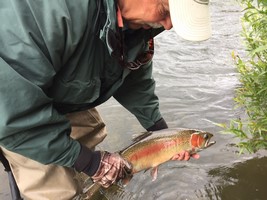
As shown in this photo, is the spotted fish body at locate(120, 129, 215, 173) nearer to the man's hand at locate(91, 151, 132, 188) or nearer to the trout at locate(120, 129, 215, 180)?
the trout at locate(120, 129, 215, 180)

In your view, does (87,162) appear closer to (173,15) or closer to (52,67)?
(52,67)

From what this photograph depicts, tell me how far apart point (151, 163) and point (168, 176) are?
0.96 m

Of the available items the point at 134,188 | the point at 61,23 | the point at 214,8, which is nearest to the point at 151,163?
the point at 134,188

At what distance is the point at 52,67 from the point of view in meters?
2.26

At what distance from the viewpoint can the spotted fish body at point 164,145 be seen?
9.78 feet

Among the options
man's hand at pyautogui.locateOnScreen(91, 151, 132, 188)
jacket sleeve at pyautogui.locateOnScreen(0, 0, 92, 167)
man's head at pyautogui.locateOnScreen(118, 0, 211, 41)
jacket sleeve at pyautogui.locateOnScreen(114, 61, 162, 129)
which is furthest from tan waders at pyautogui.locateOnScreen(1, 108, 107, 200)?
man's head at pyautogui.locateOnScreen(118, 0, 211, 41)

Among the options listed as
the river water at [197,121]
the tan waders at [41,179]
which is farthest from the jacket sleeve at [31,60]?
the river water at [197,121]

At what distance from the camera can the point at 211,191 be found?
12.2 ft

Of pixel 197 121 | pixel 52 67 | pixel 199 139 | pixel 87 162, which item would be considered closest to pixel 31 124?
pixel 52 67

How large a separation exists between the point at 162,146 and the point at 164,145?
0.02m

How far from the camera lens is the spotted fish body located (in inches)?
117

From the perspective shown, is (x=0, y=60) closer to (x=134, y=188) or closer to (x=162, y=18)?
(x=162, y=18)

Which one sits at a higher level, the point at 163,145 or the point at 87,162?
the point at 87,162

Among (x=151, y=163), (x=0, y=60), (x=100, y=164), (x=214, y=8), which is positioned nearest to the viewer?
(x=0, y=60)
